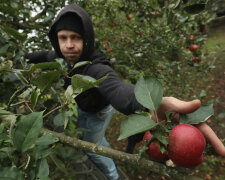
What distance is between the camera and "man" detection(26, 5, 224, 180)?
0.76m

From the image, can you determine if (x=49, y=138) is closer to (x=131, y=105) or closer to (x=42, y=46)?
(x=131, y=105)

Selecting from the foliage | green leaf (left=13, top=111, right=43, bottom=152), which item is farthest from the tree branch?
green leaf (left=13, top=111, right=43, bottom=152)

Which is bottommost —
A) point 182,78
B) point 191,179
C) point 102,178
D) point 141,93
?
point 102,178

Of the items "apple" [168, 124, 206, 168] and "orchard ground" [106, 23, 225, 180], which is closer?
"apple" [168, 124, 206, 168]

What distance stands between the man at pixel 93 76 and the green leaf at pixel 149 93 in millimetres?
70

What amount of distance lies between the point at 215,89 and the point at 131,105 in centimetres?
444

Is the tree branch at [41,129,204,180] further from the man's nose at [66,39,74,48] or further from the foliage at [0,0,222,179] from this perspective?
the man's nose at [66,39,74,48]

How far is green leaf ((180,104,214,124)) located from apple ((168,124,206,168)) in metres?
0.05

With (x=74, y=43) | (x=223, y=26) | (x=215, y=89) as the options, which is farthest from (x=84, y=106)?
(x=223, y=26)

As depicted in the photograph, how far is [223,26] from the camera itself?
8703mm

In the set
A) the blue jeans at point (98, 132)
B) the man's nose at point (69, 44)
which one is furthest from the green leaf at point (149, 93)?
the blue jeans at point (98, 132)

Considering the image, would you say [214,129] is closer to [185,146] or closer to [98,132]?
[98,132]

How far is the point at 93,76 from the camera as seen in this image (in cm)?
115

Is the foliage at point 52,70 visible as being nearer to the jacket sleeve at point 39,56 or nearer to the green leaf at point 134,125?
the green leaf at point 134,125
